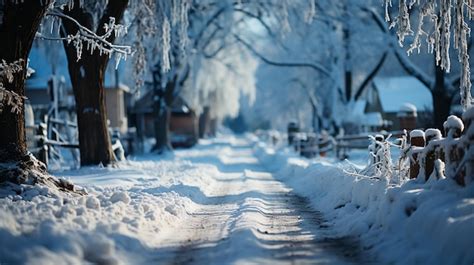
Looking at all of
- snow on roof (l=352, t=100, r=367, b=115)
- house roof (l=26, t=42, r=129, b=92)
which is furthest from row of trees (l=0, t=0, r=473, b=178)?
snow on roof (l=352, t=100, r=367, b=115)

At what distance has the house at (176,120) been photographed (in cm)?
4481

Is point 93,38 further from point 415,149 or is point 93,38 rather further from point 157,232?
point 415,149

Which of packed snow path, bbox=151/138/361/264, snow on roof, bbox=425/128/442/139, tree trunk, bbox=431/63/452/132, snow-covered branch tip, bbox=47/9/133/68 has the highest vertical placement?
snow-covered branch tip, bbox=47/9/133/68

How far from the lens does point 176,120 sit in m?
51.1

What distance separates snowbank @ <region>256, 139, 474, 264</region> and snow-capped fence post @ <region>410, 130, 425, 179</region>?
541 mm

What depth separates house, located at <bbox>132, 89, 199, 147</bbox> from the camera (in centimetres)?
4481

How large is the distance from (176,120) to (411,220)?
45046 millimetres

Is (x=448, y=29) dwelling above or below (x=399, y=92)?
below

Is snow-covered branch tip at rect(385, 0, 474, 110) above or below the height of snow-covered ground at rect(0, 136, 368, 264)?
above

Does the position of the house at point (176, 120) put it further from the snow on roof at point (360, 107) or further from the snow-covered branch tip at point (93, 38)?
the snow-covered branch tip at point (93, 38)

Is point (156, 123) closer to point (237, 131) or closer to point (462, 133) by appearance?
point (462, 133)

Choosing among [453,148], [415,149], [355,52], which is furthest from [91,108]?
[355,52]

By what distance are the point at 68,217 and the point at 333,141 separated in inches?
837

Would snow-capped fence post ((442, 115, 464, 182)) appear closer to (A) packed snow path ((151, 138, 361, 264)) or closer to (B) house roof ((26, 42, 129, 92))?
(A) packed snow path ((151, 138, 361, 264))
